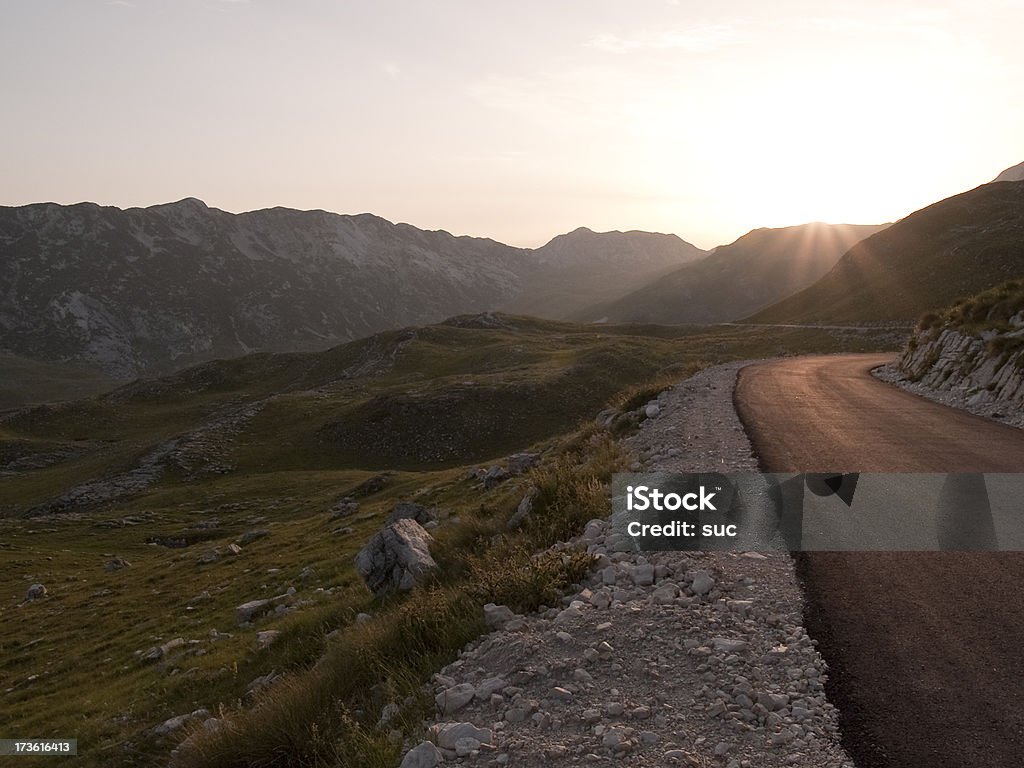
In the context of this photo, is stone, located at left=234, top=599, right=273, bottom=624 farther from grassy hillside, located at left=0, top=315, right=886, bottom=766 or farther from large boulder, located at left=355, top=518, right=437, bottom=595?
large boulder, located at left=355, top=518, right=437, bottom=595

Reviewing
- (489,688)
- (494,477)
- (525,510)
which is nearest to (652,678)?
(489,688)

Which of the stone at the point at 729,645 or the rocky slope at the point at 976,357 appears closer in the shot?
the stone at the point at 729,645

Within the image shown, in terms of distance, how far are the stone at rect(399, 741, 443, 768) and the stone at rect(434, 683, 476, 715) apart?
29.1 inches

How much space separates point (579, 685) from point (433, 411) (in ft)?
171

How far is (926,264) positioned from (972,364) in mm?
98912

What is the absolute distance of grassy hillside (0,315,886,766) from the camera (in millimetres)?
8422

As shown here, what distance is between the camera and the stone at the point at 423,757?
17.8 feet

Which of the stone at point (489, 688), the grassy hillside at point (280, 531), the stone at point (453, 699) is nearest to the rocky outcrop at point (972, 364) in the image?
the grassy hillside at point (280, 531)

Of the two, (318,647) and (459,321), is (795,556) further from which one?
(459,321)

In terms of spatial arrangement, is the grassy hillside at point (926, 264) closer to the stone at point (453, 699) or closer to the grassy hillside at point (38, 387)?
the stone at point (453, 699)

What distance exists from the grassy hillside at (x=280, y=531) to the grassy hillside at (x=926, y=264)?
75.3ft

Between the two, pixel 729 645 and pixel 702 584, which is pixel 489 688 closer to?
pixel 729 645

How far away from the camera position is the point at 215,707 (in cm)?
1288

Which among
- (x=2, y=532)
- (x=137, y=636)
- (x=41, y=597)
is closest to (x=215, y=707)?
(x=137, y=636)
